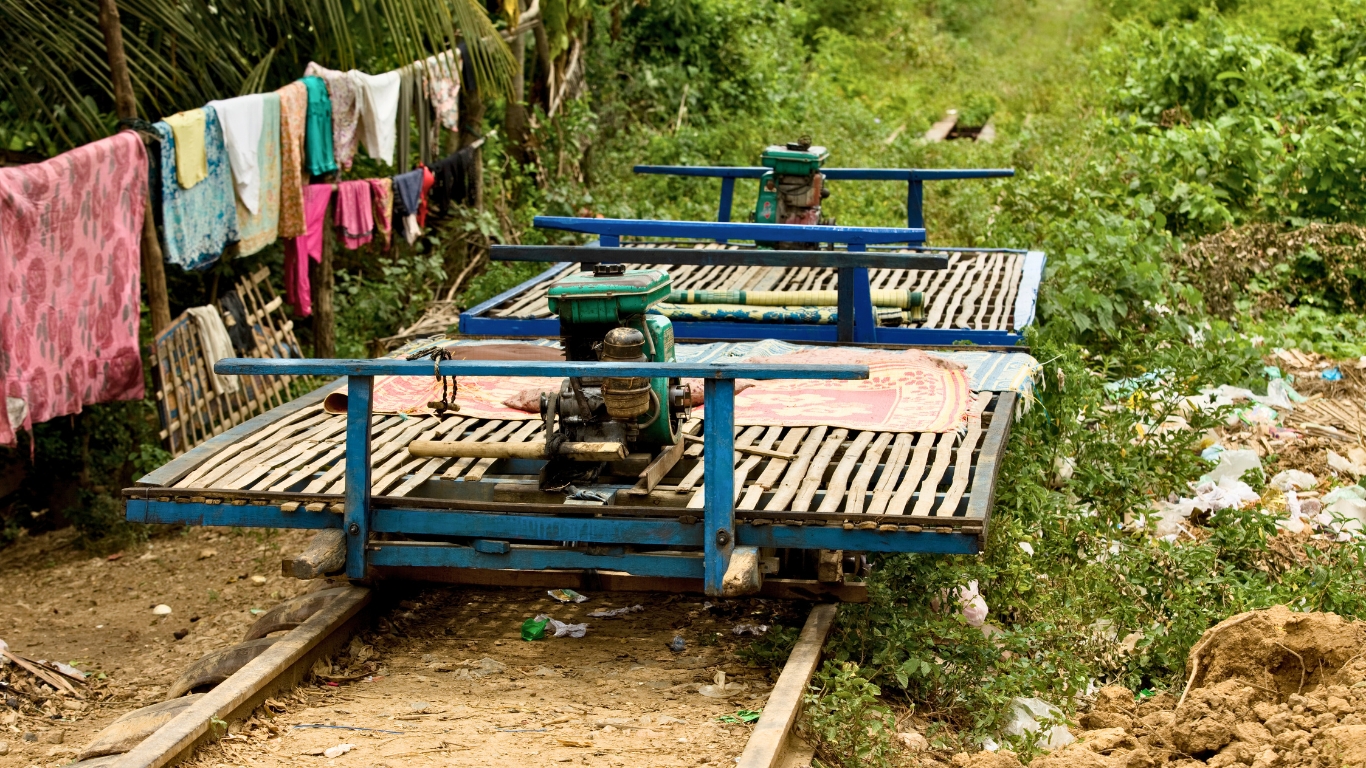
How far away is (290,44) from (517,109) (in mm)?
3474

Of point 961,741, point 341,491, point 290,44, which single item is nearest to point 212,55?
point 290,44

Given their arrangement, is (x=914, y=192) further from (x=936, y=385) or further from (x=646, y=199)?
(x=936, y=385)

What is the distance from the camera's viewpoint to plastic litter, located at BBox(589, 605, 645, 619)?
5.60 meters

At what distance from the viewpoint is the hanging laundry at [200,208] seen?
286 inches

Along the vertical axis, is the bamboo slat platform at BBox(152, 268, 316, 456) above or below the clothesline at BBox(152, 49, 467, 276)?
below

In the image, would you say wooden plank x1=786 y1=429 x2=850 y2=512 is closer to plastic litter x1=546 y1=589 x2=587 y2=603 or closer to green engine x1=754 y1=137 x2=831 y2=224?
plastic litter x1=546 y1=589 x2=587 y2=603

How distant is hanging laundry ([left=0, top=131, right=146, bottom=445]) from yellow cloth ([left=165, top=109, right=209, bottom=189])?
0.09 metres

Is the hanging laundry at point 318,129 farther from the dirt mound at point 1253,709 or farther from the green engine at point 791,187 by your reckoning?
the dirt mound at point 1253,709

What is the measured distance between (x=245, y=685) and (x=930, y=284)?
6047mm

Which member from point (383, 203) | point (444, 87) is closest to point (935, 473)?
point (383, 203)

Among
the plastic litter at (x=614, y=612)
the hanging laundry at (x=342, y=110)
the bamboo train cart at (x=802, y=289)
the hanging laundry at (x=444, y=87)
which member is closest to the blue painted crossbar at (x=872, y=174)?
the bamboo train cart at (x=802, y=289)

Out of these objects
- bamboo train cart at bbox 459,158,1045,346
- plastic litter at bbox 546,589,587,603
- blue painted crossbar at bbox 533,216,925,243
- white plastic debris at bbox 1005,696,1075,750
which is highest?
blue painted crossbar at bbox 533,216,925,243

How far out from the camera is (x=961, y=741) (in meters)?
4.54

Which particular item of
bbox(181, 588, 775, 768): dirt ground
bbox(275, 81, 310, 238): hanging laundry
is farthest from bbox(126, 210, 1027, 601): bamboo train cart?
bbox(275, 81, 310, 238): hanging laundry
